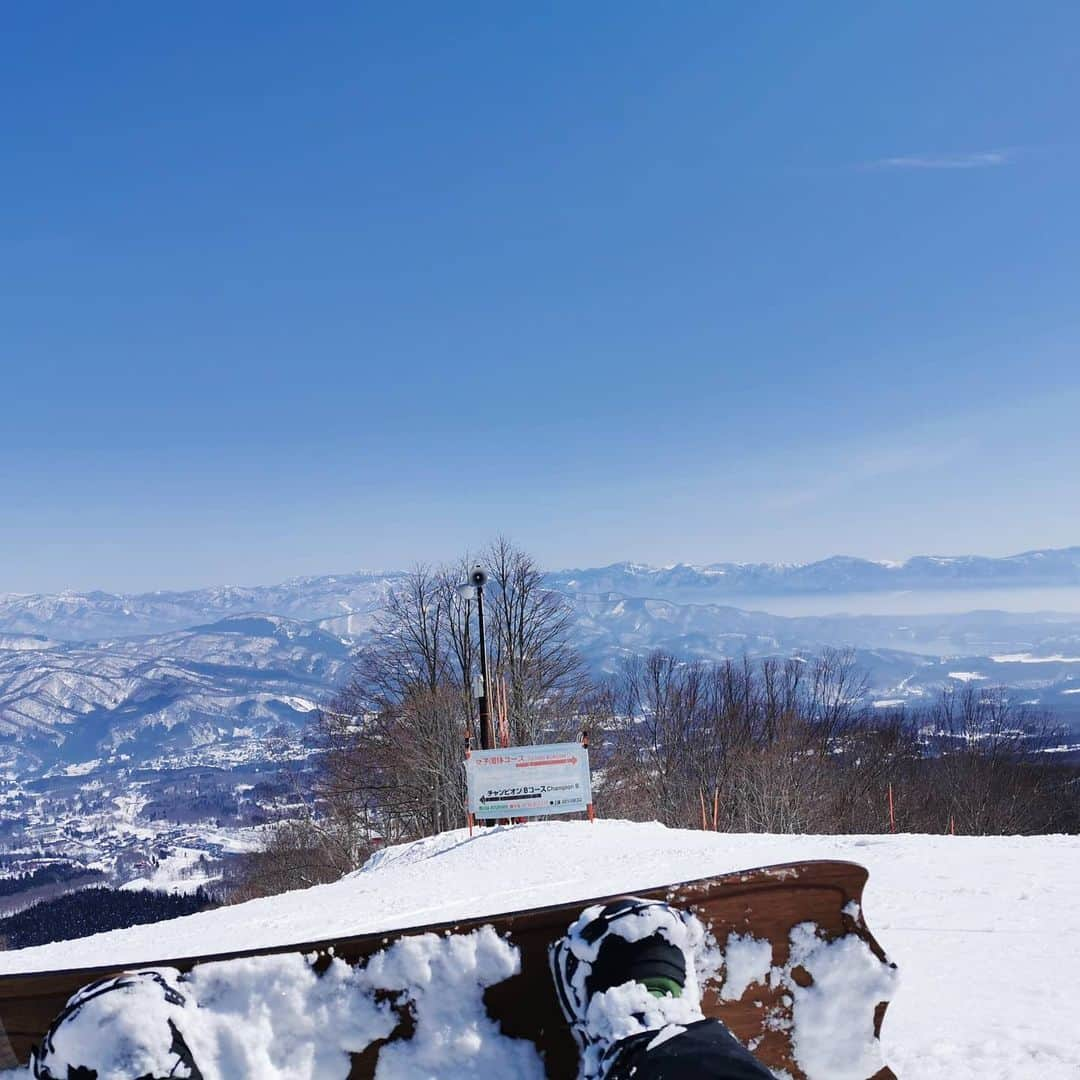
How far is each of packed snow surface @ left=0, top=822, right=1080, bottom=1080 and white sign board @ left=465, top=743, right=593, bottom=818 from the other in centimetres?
70

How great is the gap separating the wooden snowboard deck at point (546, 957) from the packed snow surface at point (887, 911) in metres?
0.09

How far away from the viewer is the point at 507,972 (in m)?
2.25

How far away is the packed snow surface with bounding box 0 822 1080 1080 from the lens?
3146 mm

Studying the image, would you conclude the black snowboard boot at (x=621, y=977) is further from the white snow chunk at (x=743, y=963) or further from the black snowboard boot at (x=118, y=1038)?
the black snowboard boot at (x=118, y=1038)

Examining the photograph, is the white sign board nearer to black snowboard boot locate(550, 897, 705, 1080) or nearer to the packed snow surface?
the packed snow surface

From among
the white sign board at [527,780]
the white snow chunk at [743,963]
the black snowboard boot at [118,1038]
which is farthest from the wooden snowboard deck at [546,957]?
the white sign board at [527,780]

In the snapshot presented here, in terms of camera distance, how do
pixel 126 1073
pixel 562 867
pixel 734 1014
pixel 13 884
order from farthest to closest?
pixel 13 884 → pixel 562 867 → pixel 734 1014 → pixel 126 1073

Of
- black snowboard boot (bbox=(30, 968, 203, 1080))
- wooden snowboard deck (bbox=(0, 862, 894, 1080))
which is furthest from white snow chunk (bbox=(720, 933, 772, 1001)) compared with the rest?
black snowboard boot (bbox=(30, 968, 203, 1080))

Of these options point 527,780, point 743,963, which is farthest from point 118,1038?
point 527,780

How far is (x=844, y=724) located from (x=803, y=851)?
1920 inches

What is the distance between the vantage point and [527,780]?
579 inches

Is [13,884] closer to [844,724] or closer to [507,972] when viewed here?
[844,724]

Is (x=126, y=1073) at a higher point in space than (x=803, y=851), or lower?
higher

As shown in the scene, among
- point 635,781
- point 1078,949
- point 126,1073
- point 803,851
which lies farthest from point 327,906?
point 635,781
